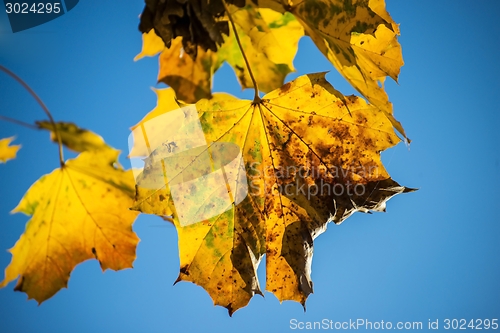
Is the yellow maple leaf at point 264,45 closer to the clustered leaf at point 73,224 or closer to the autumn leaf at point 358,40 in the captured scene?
the autumn leaf at point 358,40

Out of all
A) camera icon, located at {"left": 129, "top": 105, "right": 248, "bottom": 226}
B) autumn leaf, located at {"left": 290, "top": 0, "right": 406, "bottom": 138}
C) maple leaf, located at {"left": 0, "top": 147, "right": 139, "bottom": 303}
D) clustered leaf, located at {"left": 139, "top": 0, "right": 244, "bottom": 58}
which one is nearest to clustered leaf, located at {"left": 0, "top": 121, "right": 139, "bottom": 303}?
maple leaf, located at {"left": 0, "top": 147, "right": 139, "bottom": 303}

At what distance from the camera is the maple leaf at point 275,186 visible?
47 cm

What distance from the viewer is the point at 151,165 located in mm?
449

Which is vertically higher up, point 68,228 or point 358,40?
point 358,40

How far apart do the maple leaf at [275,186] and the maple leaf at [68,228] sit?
16 cm

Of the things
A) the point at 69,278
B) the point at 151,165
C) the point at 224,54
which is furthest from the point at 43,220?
the point at 224,54

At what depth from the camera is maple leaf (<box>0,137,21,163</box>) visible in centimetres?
64

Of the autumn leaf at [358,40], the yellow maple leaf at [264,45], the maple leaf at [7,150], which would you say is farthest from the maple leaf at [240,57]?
the maple leaf at [7,150]

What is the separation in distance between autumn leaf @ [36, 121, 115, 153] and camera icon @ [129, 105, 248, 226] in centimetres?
9

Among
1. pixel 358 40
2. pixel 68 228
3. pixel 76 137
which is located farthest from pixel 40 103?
pixel 358 40

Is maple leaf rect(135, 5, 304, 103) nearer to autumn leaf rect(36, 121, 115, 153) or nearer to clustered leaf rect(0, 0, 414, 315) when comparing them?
clustered leaf rect(0, 0, 414, 315)

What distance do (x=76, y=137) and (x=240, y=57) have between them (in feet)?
1.01

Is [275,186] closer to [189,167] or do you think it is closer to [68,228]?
[189,167]

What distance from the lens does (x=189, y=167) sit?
1.60 feet
